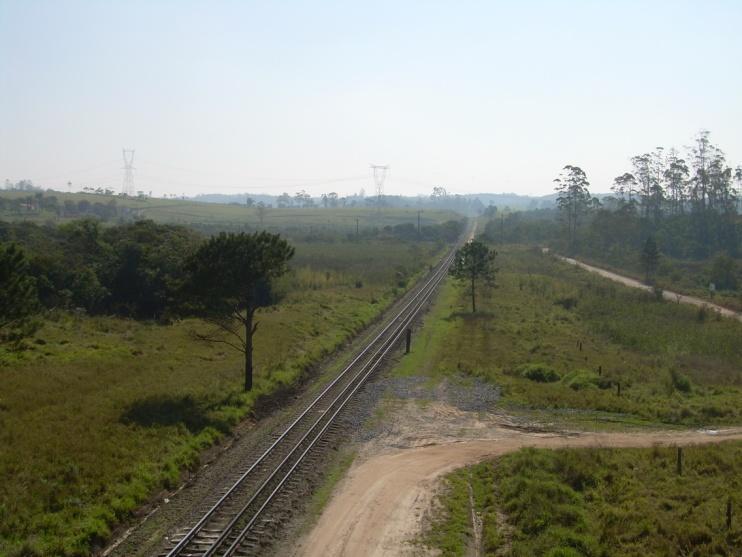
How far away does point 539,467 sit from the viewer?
17.3 meters

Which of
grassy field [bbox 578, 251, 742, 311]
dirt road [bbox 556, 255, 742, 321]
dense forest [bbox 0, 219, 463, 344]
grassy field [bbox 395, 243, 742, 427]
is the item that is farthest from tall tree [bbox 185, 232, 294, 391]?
grassy field [bbox 578, 251, 742, 311]

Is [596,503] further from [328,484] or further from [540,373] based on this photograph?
[540,373]

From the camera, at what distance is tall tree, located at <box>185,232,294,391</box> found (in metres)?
24.3

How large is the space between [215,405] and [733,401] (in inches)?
798

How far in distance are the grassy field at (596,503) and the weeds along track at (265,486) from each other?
4028 millimetres

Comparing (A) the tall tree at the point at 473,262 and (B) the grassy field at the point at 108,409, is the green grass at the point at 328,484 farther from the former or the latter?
(A) the tall tree at the point at 473,262

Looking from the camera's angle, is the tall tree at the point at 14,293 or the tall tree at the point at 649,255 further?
the tall tree at the point at 649,255

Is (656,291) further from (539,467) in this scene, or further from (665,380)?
(539,467)

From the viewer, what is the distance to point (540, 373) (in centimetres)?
2942

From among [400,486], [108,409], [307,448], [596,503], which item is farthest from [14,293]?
[596,503]

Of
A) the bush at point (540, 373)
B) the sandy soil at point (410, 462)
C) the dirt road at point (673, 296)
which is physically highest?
the dirt road at point (673, 296)

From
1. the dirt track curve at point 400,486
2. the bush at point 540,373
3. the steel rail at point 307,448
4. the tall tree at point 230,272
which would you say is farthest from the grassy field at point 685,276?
the tall tree at point 230,272

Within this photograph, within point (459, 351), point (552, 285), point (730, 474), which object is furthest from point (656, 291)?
point (730, 474)

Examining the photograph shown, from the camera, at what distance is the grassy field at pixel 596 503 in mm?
12906
